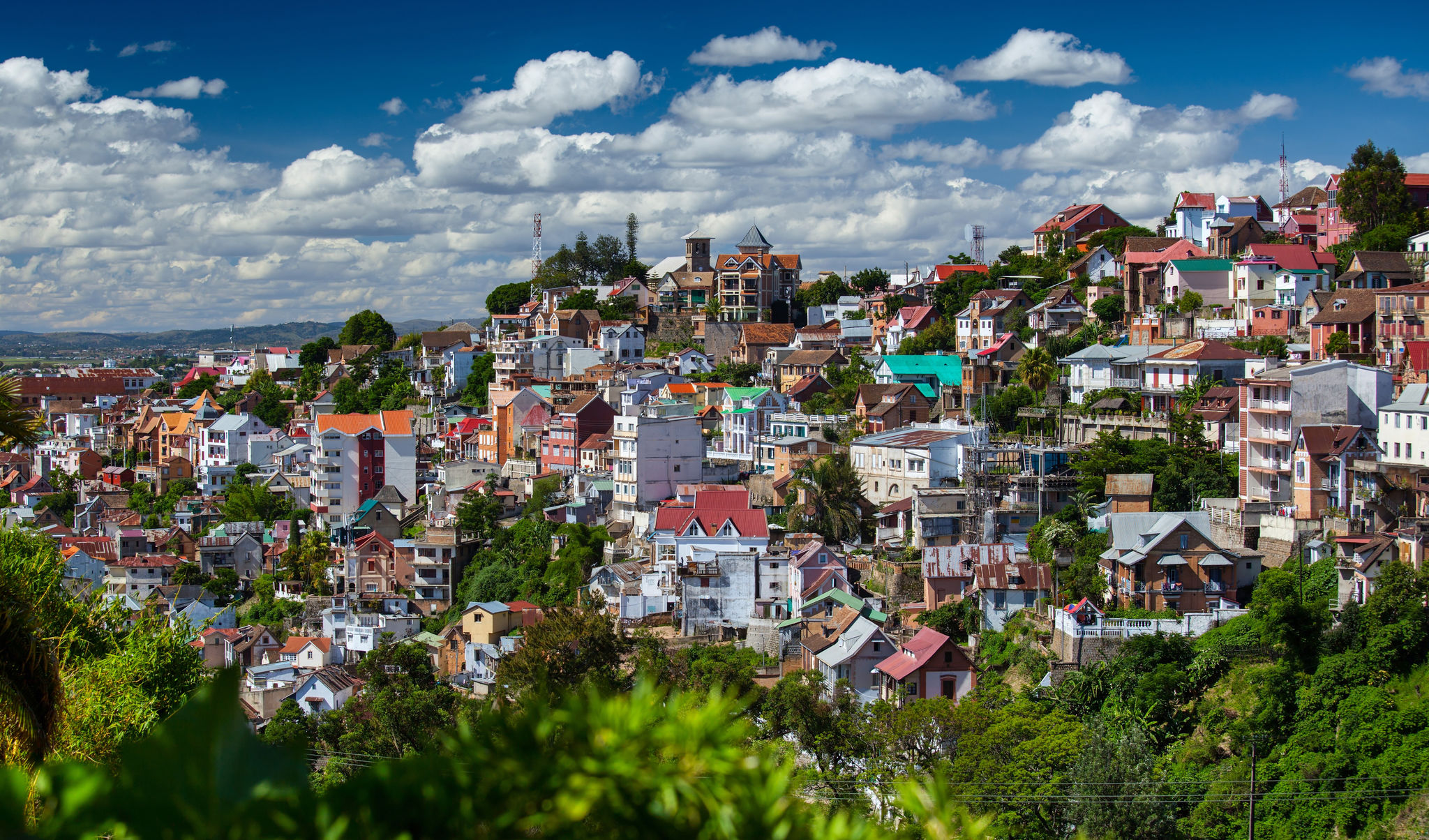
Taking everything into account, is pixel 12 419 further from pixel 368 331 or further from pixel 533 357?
pixel 368 331

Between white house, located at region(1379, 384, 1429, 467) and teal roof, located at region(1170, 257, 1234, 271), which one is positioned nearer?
white house, located at region(1379, 384, 1429, 467)

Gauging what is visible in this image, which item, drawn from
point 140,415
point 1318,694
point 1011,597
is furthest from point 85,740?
point 140,415

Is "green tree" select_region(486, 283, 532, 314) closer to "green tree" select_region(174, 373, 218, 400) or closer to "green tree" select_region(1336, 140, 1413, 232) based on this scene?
"green tree" select_region(174, 373, 218, 400)

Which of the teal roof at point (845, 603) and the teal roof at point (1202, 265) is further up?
the teal roof at point (1202, 265)

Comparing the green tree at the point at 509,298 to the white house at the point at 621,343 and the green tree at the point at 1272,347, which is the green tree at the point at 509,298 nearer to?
the white house at the point at 621,343

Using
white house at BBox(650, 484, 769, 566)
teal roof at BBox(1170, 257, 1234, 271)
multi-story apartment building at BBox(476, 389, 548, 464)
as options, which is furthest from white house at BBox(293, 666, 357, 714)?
teal roof at BBox(1170, 257, 1234, 271)

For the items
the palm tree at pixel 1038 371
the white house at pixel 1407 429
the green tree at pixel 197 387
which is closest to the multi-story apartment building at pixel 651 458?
the palm tree at pixel 1038 371
